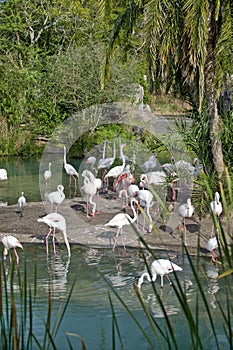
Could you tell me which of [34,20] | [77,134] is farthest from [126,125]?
[34,20]

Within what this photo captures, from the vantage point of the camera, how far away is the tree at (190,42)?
8609 mm

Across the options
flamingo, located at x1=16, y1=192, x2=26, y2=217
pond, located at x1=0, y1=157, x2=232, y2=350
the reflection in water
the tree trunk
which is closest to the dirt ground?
flamingo, located at x1=16, y1=192, x2=26, y2=217

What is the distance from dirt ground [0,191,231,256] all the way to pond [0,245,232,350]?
32cm

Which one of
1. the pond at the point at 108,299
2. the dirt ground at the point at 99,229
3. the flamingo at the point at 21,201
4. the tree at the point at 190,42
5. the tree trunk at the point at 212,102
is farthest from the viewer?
the flamingo at the point at 21,201

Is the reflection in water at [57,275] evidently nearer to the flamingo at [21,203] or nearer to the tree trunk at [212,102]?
the flamingo at [21,203]

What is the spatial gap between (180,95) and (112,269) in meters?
4.95

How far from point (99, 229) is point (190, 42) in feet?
10.6

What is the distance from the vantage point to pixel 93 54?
2175 cm

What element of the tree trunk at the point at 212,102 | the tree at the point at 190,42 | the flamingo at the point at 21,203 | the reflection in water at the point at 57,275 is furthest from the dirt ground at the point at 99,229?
the tree at the point at 190,42

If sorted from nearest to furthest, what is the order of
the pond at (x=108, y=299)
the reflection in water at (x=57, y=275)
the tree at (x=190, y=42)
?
the pond at (x=108, y=299) → the reflection in water at (x=57, y=275) → the tree at (x=190, y=42)

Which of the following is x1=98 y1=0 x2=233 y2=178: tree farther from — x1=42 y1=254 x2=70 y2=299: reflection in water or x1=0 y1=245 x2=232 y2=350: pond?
x1=42 y1=254 x2=70 y2=299: reflection in water

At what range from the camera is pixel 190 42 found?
8.76 meters

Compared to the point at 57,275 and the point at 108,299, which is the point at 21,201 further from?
the point at 108,299

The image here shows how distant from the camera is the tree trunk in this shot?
9.71 metres
